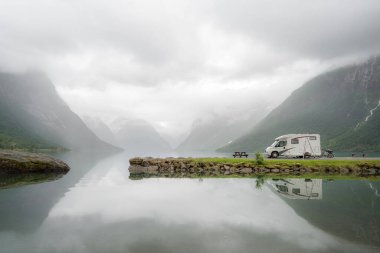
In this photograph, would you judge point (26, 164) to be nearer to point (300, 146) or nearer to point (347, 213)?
point (347, 213)

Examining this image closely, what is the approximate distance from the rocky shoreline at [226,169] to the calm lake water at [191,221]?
16.0 m

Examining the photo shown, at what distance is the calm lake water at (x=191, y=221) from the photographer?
10094 millimetres

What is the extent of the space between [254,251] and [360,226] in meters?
5.51

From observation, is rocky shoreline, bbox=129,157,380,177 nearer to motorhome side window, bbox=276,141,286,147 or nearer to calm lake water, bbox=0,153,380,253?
motorhome side window, bbox=276,141,286,147

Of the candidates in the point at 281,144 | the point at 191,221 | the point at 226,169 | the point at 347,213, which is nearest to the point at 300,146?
the point at 281,144

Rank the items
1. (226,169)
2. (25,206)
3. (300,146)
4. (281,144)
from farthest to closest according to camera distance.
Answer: (281,144), (300,146), (226,169), (25,206)

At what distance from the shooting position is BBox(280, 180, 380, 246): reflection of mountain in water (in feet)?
37.2

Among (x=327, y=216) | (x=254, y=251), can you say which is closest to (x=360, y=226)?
(x=327, y=216)

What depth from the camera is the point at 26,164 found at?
37500mm

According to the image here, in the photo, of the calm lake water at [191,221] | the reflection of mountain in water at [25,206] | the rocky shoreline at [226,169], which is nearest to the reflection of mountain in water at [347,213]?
the calm lake water at [191,221]

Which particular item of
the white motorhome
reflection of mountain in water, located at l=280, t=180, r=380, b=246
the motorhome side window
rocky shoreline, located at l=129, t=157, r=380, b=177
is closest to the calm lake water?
reflection of mountain in water, located at l=280, t=180, r=380, b=246

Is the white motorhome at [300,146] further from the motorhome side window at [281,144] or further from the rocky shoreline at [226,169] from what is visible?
the rocky shoreline at [226,169]

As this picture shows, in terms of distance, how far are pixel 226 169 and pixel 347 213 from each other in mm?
26387

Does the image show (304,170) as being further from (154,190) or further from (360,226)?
(360,226)
